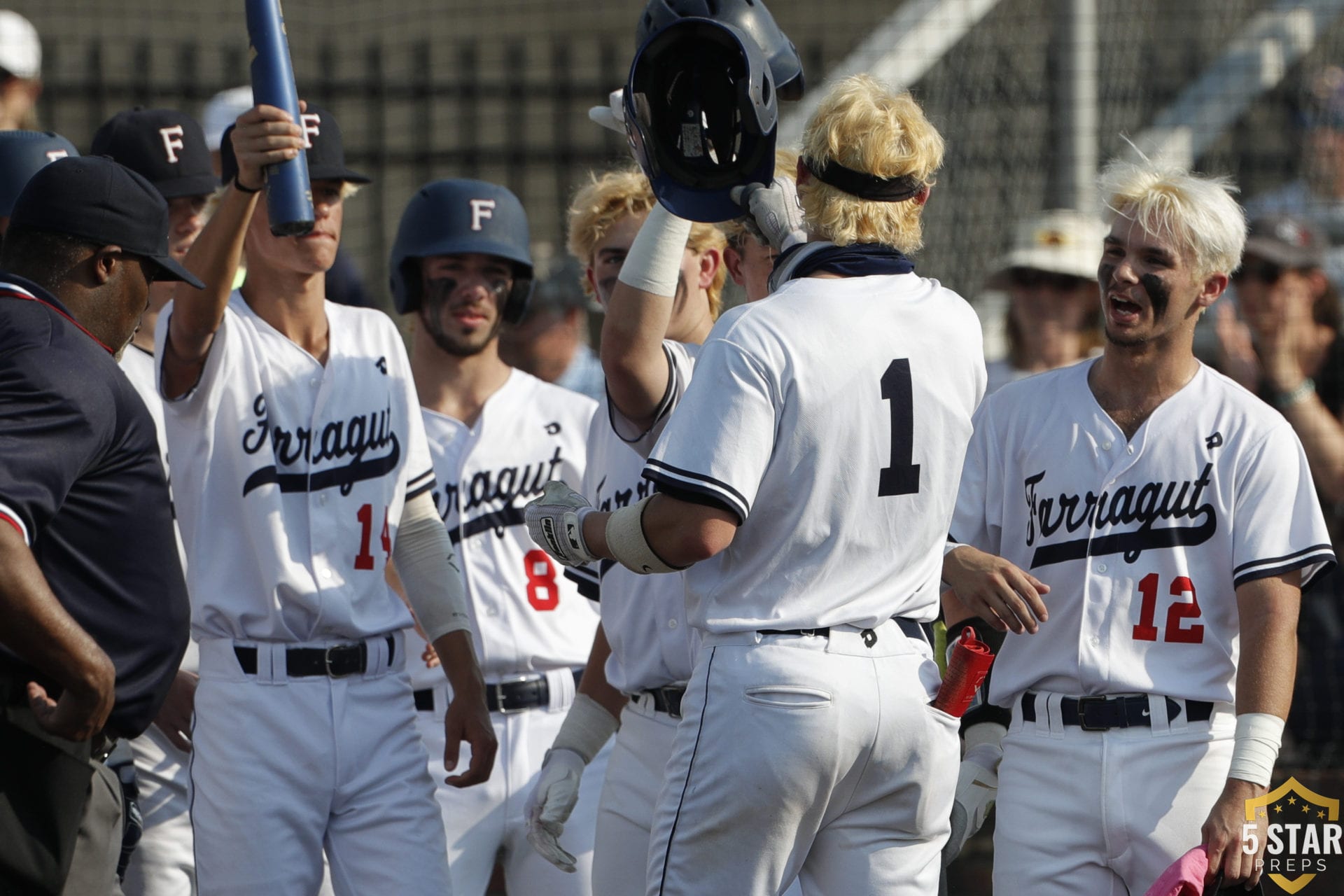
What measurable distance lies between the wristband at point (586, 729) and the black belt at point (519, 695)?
0.52 m

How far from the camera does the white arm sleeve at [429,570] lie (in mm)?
3781

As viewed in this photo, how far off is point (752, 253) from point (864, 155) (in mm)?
513

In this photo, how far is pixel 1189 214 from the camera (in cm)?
338

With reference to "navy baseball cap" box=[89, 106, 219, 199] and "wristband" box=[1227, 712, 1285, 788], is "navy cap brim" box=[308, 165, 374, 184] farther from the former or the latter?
"wristband" box=[1227, 712, 1285, 788]

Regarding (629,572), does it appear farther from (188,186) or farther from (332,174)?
(188,186)

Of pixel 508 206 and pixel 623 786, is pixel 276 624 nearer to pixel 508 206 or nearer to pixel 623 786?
pixel 623 786

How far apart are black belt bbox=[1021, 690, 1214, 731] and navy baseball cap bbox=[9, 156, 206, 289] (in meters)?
1.95

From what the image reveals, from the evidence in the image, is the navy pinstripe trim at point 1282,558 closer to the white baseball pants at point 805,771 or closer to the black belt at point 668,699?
the white baseball pants at point 805,771

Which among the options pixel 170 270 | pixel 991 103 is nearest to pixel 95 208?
pixel 170 270

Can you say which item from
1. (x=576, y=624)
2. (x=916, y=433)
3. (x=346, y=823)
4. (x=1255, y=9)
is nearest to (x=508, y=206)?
(x=576, y=624)

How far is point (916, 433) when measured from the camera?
2.71 meters

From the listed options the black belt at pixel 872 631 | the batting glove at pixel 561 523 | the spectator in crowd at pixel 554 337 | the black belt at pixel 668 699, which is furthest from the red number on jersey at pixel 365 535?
the spectator in crowd at pixel 554 337

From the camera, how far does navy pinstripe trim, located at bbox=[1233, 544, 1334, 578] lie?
3188mm

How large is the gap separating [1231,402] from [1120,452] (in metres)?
0.25
